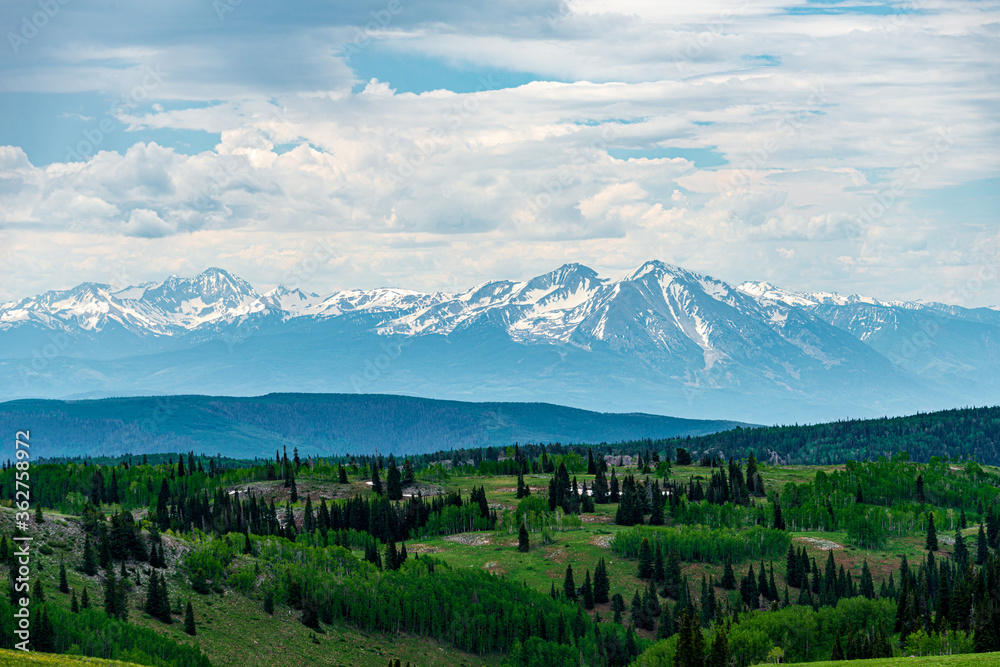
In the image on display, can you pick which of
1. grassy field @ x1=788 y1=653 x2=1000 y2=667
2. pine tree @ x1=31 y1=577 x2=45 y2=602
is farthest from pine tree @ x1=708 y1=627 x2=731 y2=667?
pine tree @ x1=31 y1=577 x2=45 y2=602

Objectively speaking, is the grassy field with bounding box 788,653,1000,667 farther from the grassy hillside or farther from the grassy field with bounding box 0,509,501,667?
the grassy field with bounding box 0,509,501,667

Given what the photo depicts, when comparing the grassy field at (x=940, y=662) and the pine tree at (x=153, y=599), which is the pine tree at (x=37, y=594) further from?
the grassy field at (x=940, y=662)

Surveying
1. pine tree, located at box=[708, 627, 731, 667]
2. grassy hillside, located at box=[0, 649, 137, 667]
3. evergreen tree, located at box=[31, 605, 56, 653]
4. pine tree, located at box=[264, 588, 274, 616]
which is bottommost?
pine tree, located at box=[708, 627, 731, 667]

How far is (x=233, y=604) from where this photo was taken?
563 ft

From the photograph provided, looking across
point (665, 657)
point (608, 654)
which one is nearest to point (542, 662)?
point (608, 654)

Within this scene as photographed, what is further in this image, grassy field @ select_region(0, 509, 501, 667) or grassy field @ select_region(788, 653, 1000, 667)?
grassy field @ select_region(0, 509, 501, 667)

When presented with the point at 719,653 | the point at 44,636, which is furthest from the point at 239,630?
the point at 719,653

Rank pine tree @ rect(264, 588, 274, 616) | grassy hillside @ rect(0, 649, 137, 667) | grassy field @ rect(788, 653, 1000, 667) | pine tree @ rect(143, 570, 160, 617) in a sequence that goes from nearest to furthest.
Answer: grassy field @ rect(788, 653, 1000, 667)
grassy hillside @ rect(0, 649, 137, 667)
pine tree @ rect(143, 570, 160, 617)
pine tree @ rect(264, 588, 274, 616)

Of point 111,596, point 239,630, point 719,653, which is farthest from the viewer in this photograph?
point 239,630

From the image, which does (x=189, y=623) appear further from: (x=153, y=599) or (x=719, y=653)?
(x=719, y=653)

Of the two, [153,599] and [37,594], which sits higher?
[37,594]

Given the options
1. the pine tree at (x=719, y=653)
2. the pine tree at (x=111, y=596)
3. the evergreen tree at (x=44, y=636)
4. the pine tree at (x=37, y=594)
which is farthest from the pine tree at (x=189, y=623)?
the pine tree at (x=719, y=653)

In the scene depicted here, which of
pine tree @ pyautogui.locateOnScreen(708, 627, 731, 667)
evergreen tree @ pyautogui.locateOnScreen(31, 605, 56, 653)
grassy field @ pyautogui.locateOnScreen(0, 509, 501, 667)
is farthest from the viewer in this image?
grassy field @ pyautogui.locateOnScreen(0, 509, 501, 667)

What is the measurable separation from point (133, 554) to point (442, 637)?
59.7 meters
